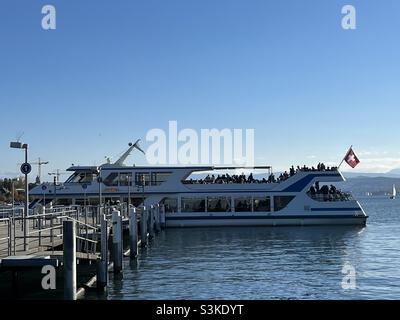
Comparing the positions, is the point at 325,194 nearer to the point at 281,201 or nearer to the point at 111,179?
the point at 281,201

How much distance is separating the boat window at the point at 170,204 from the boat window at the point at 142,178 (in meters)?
2.34

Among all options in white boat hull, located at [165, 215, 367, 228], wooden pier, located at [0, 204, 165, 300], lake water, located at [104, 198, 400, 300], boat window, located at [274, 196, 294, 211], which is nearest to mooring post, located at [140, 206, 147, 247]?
lake water, located at [104, 198, 400, 300]

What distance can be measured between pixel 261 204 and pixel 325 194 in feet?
19.3

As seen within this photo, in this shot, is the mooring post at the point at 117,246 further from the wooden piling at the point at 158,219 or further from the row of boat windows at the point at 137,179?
the row of boat windows at the point at 137,179

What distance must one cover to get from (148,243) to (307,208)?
1768cm

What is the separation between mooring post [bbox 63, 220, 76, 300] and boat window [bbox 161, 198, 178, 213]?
3875 centimetres

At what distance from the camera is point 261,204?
55531mm

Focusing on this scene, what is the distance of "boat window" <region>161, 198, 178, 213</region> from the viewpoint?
56219 millimetres

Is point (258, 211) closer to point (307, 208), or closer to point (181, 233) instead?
point (307, 208)

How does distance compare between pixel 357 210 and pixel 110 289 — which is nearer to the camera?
pixel 110 289

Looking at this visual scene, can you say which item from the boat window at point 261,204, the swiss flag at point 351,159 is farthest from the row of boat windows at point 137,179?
the swiss flag at point 351,159

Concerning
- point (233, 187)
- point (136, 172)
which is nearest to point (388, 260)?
point (233, 187)
